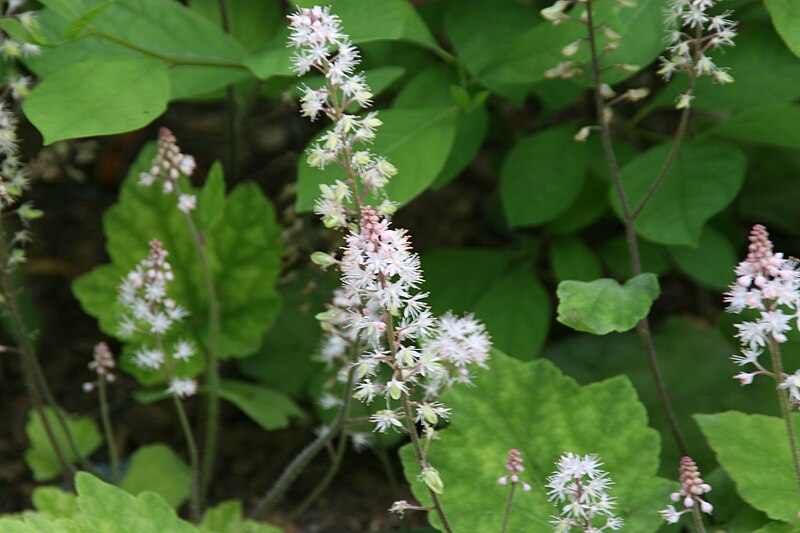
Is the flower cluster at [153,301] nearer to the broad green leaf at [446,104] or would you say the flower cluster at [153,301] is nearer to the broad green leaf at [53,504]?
the broad green leaf at [53,504]

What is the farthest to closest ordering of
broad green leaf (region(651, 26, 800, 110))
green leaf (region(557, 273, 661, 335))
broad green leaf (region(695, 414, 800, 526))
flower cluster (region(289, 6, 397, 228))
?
broad green leaf (region(651, 26, 800, 110))
broad green leaf (region(695, 414, 800, 526))
green leaf (region(557, 273, 661, 335))
flower cluster (region(289, 6, 397, 228))

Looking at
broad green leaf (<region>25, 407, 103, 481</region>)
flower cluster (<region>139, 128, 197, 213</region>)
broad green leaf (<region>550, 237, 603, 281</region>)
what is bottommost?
Result: broad green leaf (<region>25, 407, 103, 481</region>)

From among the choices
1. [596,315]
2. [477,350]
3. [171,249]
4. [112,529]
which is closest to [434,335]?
[477,350]

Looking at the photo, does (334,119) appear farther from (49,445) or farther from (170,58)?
(49,445)

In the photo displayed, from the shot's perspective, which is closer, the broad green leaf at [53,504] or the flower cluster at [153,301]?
the flower cluster at [153,301]

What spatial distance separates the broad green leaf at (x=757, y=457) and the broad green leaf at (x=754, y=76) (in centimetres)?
51

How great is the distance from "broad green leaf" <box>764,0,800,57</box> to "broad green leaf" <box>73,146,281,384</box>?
0.84 meters

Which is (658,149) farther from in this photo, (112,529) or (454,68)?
(112,529)

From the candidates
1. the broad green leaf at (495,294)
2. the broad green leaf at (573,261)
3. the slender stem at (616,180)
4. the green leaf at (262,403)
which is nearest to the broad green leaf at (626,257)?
the broad green leaf at (573,261)

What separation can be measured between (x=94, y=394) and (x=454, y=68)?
97cm

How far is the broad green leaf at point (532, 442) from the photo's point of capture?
4.08 feet

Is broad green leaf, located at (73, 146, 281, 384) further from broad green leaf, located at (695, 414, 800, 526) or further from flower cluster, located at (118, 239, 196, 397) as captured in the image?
broad green leaf, located at (695, 414, 800, 526)

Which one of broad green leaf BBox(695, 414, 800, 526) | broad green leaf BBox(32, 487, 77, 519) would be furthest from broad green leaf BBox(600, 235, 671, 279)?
broad green leaf BBox(32, 487, 77, 519)

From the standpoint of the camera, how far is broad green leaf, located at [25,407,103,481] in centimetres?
160
